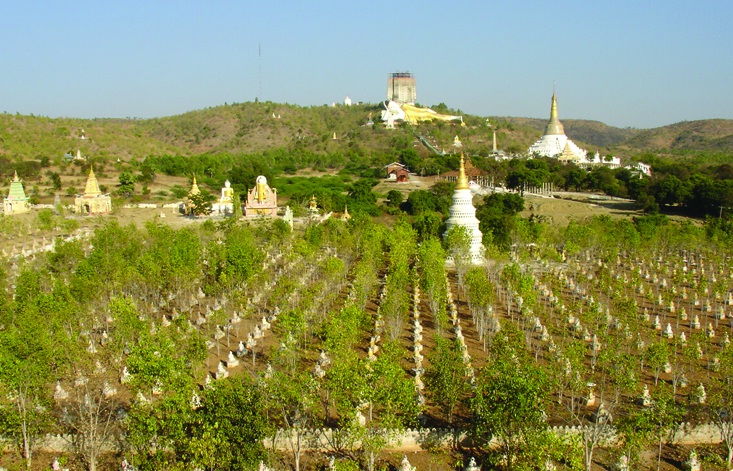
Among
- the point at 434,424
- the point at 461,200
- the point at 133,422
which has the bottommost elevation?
the point at 434,424

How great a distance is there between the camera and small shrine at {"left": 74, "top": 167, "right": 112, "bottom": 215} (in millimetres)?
63281

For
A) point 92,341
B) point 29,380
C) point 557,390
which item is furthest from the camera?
point 92,341

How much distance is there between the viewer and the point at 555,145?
102125mm

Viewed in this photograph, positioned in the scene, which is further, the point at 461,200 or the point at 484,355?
the point at 461,200

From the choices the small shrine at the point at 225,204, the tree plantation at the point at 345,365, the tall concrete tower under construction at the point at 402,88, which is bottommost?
the tree plantation at the point at 345,365

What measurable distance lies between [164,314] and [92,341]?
22.3 feet

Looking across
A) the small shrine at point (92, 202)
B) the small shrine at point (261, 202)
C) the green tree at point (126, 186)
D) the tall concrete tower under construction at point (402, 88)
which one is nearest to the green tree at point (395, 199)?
the small shrine at point (261, 202)

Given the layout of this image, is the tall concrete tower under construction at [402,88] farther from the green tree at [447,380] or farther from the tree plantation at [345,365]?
the green tree at [447,380]

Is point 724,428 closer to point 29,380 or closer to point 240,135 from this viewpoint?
point 29,380

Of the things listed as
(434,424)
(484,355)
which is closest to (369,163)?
(484,355)

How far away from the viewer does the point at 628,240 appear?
41.8 meters

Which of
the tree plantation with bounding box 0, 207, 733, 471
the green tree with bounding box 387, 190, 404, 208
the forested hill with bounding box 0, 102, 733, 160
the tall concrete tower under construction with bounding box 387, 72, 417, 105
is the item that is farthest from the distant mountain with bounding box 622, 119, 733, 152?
the tree plantation with bounding box 0, 207, 733, 471

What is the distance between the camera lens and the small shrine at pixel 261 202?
62344mm

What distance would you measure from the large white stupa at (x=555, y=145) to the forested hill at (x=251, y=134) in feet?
27.6
